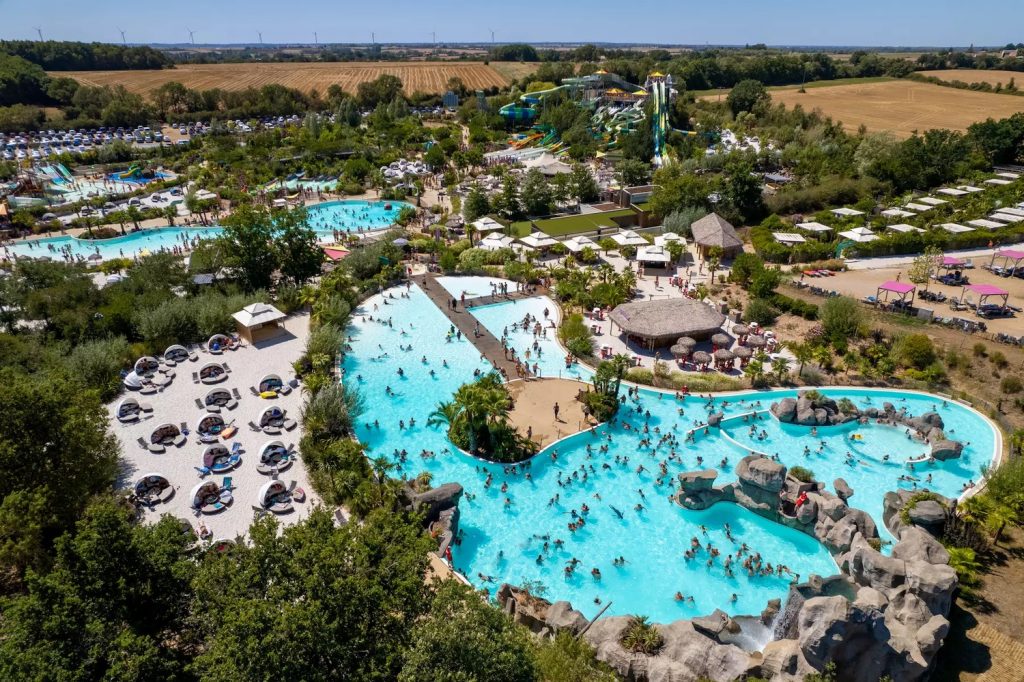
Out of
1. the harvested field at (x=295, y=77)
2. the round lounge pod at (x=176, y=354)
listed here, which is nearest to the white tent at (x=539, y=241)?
the round lounge pod at (x=176, y=354)

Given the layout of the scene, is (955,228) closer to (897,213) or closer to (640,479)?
(897,213)

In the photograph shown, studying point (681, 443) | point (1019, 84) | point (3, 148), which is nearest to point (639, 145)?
point (681, 443)

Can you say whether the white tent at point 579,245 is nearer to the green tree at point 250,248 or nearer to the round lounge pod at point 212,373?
the green tree at point 250,248

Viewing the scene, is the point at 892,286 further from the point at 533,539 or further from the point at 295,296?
the point at 295,296

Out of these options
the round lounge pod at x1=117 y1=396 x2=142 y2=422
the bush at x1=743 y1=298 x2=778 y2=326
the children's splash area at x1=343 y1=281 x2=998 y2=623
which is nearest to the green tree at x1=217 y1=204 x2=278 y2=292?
the children's splash area at x1=343 y1=281 x2=998 y2=623

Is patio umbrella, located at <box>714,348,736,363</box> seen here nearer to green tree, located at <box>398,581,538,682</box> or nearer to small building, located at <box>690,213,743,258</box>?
small building, located at <box>690,213,743,258</box>

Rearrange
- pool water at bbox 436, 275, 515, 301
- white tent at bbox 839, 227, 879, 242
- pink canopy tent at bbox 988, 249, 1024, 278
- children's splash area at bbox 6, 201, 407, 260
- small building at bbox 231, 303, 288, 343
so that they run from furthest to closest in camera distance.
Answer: children's splash area at bbox 6, 201, 407, 260, white tent at bbox 839, 227, 879, 242, pink canopy tent at bbox 988, 249, 1024, 278, pool water at bbox 436, 275, 515, 301, small building at bbox 231, 303, 288, 343
